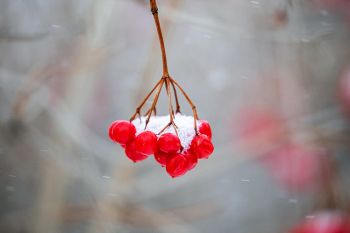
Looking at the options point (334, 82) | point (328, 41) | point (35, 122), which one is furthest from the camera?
point (35, 122)

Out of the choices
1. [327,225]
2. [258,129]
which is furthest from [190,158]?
[258,129]

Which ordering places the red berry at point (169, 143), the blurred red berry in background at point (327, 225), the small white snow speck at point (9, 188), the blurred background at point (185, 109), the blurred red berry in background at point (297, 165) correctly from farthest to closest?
the small white snow speck at point (9, 188)
the blurred red berry in background at point (297, 165)
the blurred background at point (185, 109)
the blurred red berry in background at point (327, 225)
the red berry at point (169, 143)

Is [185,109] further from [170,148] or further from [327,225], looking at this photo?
[170,148]

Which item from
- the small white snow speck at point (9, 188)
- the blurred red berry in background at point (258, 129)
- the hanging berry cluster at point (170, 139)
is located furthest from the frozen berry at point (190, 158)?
the small white snow speck at point (9, 188)

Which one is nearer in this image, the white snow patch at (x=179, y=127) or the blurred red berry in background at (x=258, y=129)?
the white snow patch at (x=179, y=127)

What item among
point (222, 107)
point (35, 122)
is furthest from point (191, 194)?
point (35, 122)

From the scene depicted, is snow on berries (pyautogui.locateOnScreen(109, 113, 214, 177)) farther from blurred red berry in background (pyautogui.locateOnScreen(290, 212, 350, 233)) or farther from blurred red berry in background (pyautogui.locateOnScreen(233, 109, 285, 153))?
blurred red berry in background (pyautogui.locateOnScreen(233, 109, 285, 153))

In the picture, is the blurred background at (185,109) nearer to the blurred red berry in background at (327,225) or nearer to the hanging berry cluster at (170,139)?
the blurred red berry in background at (327,225)

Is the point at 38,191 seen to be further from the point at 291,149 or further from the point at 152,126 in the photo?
the point at 152,126
